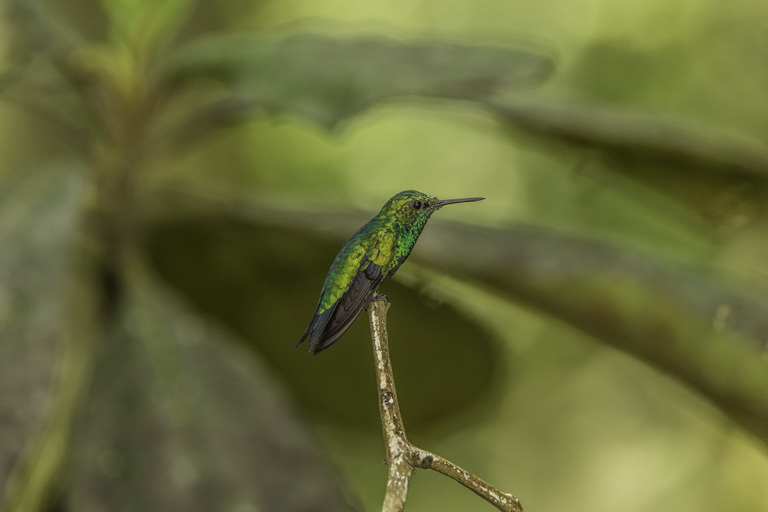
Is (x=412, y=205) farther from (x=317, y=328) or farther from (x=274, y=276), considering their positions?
(x=274, y=276)

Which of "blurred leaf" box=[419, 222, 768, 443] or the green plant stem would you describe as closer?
the green plant stem

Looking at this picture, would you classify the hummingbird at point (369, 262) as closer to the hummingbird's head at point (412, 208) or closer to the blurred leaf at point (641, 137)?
the hummingbird's head at point (412, 208)

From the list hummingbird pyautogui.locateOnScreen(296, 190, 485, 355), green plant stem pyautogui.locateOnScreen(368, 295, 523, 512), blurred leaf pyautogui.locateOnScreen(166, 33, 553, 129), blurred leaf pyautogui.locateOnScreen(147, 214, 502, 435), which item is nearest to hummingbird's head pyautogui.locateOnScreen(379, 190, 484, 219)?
hummingbird pyautogui.locateOnScreen(296, 190, 485, 355)

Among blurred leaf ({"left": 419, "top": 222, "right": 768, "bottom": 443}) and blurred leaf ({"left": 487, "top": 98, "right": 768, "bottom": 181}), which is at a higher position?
blurred leaf ({"left": 487, "top": 98, "right": 768, "bottom": 181})

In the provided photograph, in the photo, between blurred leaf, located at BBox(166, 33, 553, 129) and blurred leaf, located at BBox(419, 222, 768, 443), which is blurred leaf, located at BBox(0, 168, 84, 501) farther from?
blurred leaf, located at BBox(419, 222, 768, 443)

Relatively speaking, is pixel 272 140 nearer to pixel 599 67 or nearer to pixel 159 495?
pixel 599 67

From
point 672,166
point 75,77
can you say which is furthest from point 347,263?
point 75,77

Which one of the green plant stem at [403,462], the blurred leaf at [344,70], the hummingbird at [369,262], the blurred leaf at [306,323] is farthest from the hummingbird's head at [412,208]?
the blurred leaf at [306,323]
